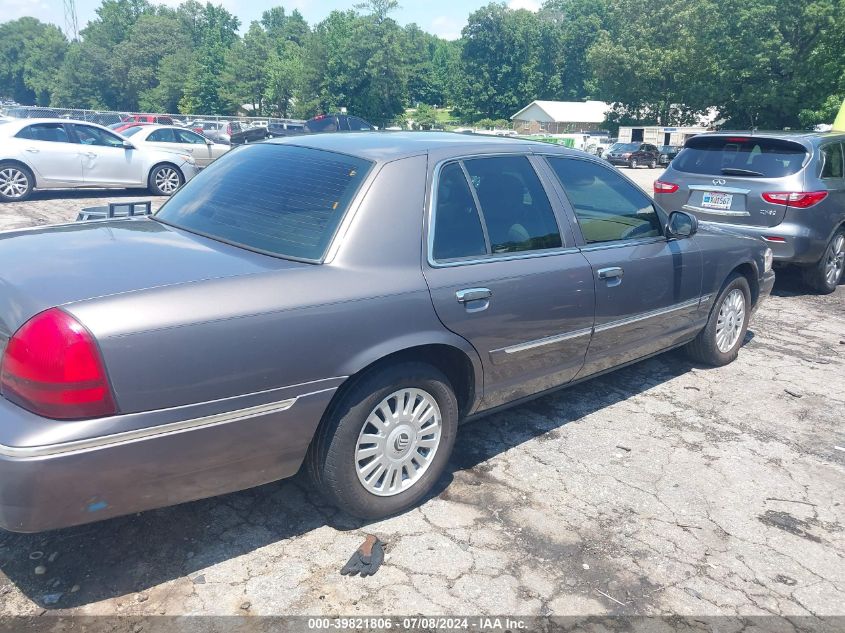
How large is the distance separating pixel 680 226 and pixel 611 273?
0.79 meters

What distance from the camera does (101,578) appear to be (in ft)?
9.26

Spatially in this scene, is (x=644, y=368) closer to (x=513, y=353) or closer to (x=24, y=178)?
(x=513, y=353)

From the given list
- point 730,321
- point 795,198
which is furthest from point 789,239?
point 730,321

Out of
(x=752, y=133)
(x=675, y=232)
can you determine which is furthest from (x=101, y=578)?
(x=752, y=133)

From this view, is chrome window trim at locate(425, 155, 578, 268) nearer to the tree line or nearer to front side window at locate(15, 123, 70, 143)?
front side window at locate(15, 123, 70, 143)

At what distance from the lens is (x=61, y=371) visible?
2.36 m

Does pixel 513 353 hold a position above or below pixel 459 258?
below

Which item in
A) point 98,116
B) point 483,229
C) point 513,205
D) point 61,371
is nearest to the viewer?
point 61,371

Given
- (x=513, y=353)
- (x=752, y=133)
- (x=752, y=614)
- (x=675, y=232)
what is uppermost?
(x=752, y=133)

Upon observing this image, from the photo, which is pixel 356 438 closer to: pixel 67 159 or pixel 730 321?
pixel 730 321

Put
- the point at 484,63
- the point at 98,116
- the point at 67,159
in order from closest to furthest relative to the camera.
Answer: the point at 67,159, the point at 98,116, the point at 484,63

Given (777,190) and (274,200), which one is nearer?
(274,200)

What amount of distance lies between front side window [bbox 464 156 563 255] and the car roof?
0.10 meters

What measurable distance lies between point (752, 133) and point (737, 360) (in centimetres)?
308
